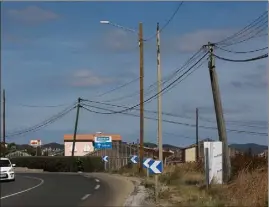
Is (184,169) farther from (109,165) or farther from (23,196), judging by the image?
(109,165)

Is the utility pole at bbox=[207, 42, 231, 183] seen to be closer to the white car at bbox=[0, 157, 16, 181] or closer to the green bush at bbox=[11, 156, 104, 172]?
the white car at bbox=[0, 157, 16, 181]

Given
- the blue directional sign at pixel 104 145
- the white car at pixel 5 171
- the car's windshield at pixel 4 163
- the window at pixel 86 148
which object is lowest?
the white car at pixel 5 171

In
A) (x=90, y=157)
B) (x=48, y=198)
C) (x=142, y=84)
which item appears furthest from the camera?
(x=90, y=157)

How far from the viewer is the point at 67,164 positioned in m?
69.7

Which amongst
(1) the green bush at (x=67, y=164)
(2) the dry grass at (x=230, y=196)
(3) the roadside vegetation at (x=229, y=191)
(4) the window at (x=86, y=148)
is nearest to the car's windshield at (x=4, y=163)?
(3) the roadside vegetation at (x=229, y=191)

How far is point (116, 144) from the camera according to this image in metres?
67.0

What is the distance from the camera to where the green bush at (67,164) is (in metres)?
67.6

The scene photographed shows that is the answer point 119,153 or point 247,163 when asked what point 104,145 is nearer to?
point 119,153

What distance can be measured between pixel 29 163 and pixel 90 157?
11.1m

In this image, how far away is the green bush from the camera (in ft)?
222

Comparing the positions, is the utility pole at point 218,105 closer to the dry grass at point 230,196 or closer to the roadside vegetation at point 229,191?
the roadside vegetation at point 229,191

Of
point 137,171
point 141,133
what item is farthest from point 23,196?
point 137,171

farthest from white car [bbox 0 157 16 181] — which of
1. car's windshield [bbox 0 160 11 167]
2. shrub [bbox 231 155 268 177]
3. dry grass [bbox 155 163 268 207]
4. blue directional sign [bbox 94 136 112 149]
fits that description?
blue directional sign [bbox 94 136 112 149]

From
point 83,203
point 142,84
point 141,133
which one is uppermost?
point 142,84
